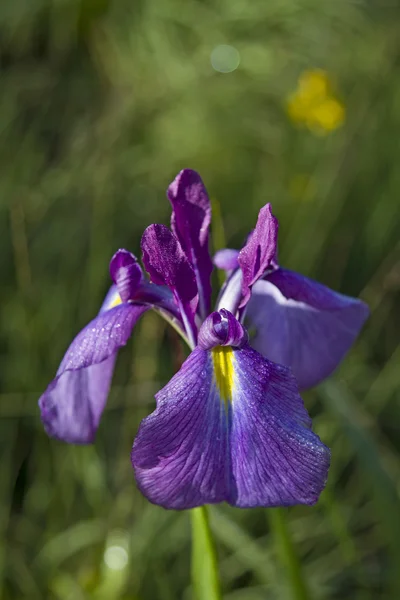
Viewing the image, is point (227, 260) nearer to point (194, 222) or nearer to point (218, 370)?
point (194, 222)

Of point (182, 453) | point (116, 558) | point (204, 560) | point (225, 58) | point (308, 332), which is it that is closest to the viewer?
point (182, 453)

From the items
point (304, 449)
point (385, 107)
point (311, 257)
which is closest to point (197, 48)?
point (385, 107)

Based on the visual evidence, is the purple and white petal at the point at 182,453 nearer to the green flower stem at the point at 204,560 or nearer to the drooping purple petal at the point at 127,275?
the green flower stem at the point at 204,560

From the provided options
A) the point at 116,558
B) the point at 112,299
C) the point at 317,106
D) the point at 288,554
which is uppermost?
the point at 317,106

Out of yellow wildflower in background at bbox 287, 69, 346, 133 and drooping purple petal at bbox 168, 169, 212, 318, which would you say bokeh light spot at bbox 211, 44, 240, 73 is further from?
drooping purple petal at bbox 168, 169, 212, 318

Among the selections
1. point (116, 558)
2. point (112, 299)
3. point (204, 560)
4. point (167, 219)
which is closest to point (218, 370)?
point (204, 560)

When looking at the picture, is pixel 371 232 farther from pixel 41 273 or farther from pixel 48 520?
pixel 48 520
